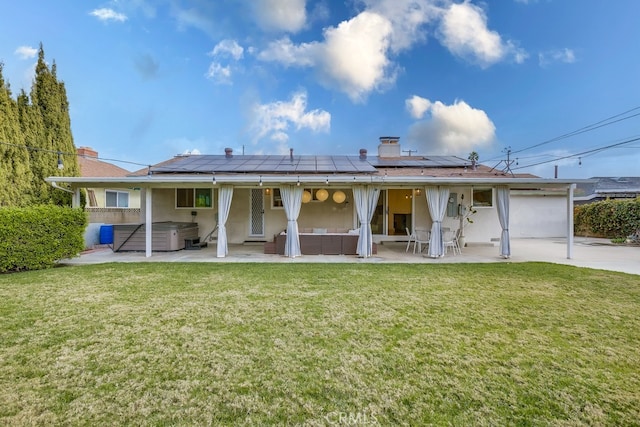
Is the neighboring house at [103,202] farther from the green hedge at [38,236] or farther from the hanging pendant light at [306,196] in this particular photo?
the hanging pendant light at [306,196]

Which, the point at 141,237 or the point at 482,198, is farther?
the point at 482,198

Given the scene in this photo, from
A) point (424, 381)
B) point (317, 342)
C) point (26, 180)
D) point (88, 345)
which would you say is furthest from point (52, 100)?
point (424, 381)

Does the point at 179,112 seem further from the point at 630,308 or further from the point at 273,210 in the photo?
the point at 630,308

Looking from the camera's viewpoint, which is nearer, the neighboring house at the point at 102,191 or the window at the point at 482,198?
the window at the point at 482,198

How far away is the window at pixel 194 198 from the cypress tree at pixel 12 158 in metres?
4.33

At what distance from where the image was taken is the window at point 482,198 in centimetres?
1184

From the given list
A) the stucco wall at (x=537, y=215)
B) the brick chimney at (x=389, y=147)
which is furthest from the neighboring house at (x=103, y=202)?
the stucco wall at (x=537, y=215)

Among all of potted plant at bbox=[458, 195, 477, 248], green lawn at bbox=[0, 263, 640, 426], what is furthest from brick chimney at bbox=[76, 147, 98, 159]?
potted plant at bbox=[458, 195, 477, 248]

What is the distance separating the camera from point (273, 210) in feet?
38.9

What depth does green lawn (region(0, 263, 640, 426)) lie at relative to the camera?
83.7 inches

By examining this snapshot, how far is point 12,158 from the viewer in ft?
29.6

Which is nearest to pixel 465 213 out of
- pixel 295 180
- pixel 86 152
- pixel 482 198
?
pixel 482 198
